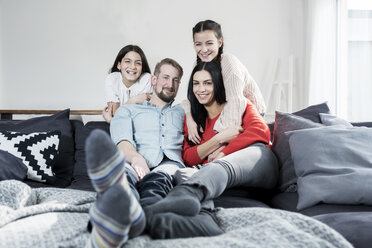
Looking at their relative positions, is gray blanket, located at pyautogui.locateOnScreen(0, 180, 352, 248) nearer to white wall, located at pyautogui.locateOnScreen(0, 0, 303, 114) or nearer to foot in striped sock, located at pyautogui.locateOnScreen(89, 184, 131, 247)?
foot in striped sock, located at pyautogui.locateOnScreen(89, 184, 131, 247)

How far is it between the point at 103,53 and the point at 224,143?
2.26m

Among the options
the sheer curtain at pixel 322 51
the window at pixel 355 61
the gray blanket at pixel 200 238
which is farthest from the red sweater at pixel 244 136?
the sheer curtain at pixel 322 51

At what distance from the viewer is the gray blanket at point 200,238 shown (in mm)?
889

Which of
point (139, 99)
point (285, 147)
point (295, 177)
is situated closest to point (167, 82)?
point (139, 99)

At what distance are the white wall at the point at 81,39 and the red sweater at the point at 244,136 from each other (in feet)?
5.90

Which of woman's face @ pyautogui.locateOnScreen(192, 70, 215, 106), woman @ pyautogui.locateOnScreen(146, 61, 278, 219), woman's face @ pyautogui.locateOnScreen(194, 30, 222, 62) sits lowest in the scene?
woman @ pyautogui.locateOnScreen(146, 61, 278, 219)

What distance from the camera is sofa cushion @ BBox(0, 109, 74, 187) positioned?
2.08 m

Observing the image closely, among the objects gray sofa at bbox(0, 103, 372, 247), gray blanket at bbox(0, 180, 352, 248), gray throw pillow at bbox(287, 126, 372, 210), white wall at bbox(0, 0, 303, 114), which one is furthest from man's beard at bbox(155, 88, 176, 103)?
white wall at bbox(0, 0, 303, 114)

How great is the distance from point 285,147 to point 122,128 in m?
0.81

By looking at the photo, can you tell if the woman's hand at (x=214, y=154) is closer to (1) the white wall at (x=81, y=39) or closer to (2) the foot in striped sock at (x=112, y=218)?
(2) the foot in striped sock at (x=112, y=218)

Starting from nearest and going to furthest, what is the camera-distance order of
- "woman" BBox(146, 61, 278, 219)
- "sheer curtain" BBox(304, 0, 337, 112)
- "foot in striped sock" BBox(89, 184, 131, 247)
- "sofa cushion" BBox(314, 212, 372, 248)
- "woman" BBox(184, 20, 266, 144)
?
"foot in striped sock" BBox(89, 184, 131, 247)
"sofa cushion" BBox(314, 212, 372, 248)
"woman" BBox(146, 61, 278, 219)
"woman" BBox(184, 20, 266, 144)
"sheer curtain" BBox(304, 0, 337, 112)

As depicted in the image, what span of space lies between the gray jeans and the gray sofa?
0.06 meters

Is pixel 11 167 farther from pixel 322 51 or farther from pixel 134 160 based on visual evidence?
pixel 322 51

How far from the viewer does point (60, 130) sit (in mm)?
2172
